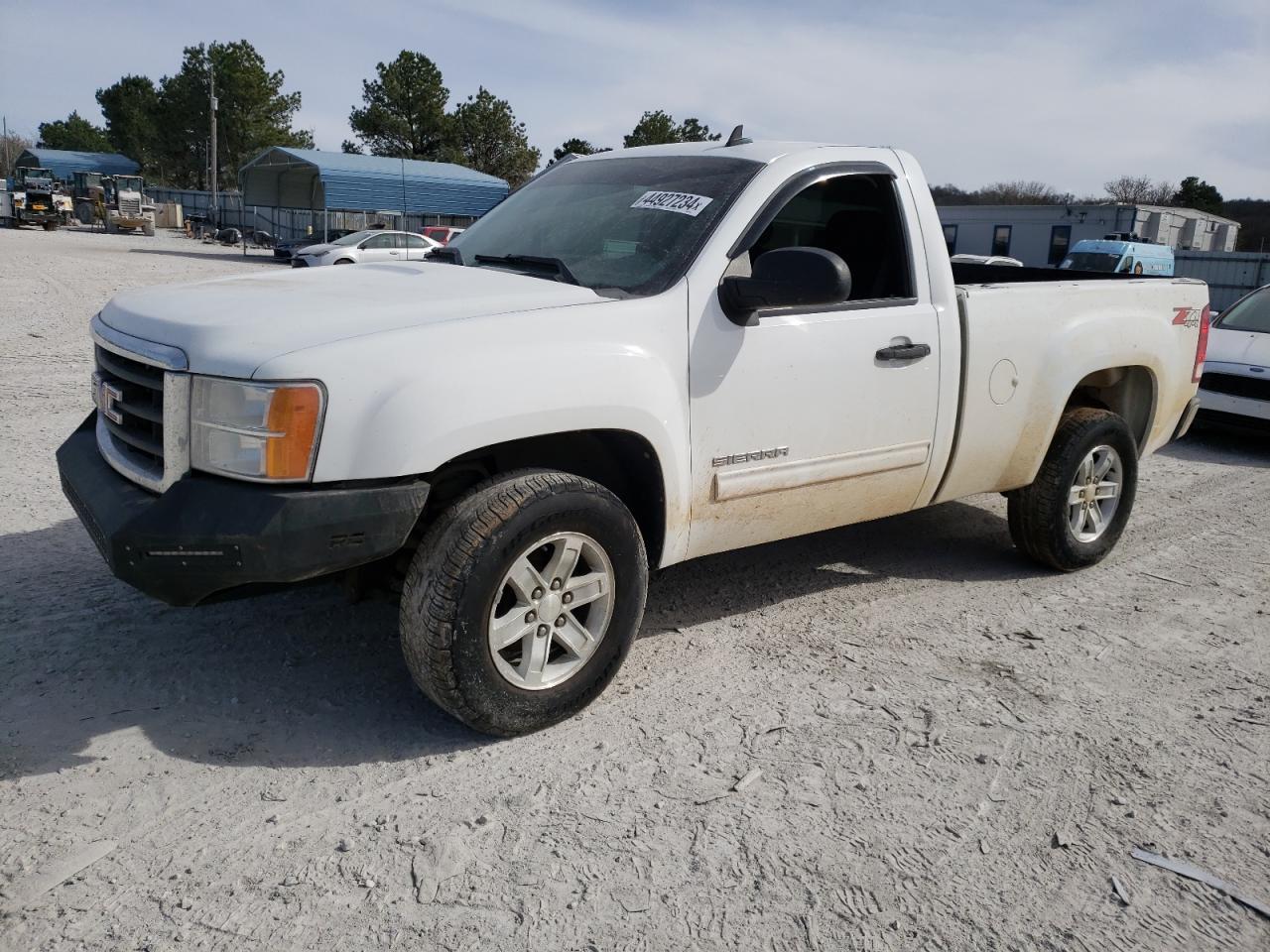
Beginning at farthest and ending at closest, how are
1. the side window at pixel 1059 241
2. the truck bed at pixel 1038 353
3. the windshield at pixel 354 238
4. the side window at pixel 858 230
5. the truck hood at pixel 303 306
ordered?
the side window at pixel 1059 241 < the windshield at pixel 354 238 < the truck bed at pixel 1038 353 < the side window at pixel 858 230 < the truck hood at pixel 303 306

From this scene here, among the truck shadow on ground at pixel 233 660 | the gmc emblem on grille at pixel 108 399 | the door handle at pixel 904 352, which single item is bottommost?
the truck shadow on ground at pixel 233 660

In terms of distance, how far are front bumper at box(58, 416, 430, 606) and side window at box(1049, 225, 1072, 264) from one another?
36788 millimetres

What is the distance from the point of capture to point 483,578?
301cm

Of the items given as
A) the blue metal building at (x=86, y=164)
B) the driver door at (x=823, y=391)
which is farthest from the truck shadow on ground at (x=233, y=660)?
the blue metal building at (x=86, y=164)

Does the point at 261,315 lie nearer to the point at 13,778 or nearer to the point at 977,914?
the point at 13,778

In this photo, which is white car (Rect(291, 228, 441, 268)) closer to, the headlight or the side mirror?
the side mirror

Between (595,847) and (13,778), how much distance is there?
1.69 meters

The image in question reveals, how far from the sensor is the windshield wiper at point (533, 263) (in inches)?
146

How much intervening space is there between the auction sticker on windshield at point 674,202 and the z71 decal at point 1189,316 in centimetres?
296

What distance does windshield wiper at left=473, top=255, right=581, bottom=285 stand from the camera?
3.71 metres

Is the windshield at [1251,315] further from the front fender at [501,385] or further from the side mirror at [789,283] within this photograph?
the front fender at [501,385]

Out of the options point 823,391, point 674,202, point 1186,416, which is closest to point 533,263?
point 674,202

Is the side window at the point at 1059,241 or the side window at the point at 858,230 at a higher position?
the side window at the point at 1059,241

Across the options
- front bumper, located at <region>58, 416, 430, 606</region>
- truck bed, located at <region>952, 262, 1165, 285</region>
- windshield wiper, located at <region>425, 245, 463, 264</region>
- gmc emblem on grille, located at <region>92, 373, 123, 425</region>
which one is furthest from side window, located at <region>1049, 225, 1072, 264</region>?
front bumper, located at <region>58, 416, 430, 606</region>
